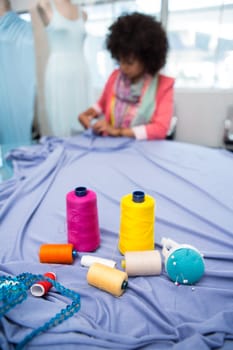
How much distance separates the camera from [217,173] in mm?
1079

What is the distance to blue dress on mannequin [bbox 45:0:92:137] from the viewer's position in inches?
72.4

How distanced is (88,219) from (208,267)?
0.30 metres

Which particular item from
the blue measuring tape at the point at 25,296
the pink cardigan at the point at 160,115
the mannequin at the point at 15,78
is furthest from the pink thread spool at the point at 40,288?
the mannequin at the point at 15,78

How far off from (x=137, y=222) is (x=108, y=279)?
0.45 feet

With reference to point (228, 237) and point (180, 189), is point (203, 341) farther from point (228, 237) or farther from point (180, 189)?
point (180, 189)

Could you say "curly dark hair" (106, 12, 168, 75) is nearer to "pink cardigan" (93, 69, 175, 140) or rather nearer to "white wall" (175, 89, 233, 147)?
"pink cardigan" (93, 69, 175, 140)

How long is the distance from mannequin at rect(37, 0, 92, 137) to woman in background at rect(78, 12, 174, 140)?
0.47 m

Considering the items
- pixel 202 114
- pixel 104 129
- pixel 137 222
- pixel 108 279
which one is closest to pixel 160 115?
pixel 104 129

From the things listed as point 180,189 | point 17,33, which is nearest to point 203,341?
point 180,189

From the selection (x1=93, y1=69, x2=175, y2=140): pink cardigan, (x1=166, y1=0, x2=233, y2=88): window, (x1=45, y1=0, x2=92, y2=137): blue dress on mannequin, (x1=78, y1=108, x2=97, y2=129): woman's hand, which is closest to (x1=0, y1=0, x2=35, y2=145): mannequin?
(x1=45, y1=0, x2=92, y2=137): blue dress on mannequin

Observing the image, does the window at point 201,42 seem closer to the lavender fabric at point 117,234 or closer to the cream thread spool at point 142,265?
the lavender fabric at point 117,234

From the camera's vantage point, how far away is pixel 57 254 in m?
0.63

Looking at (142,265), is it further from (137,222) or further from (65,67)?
(65,67)

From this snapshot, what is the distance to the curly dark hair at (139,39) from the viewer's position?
1.32m
